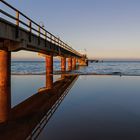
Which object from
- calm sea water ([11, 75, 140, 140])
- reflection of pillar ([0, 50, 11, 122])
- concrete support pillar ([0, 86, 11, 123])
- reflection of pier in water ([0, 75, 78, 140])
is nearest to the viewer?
calm sea water ([11, 75, 140, 140])

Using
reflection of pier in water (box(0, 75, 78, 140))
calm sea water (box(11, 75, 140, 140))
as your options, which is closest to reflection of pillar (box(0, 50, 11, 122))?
reflection of pier in water (box(0, 75, 78, 140))

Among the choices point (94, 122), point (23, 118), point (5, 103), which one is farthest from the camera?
point (5, 103)

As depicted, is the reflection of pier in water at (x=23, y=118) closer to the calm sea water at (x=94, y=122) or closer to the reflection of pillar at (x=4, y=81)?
the reflection of pillar at (x=4, y=81)

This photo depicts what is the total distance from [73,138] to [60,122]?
68.0 inches

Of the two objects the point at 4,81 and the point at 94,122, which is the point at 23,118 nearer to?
the point at 4,81

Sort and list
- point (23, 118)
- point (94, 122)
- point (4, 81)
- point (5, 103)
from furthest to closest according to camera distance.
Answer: point (4, 81), point (5, 103), point (23, 118), point (94, 122)

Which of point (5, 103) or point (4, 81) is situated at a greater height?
point (4, 81)

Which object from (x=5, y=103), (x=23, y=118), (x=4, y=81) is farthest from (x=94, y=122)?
(x=4, y=81)

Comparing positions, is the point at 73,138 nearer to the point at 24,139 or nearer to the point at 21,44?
the point at 24,139

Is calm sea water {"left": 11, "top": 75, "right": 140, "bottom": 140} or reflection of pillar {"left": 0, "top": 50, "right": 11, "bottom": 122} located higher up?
reflection of pillar {"left": 0, "top": 50, "right": 11, "bottom": 122}

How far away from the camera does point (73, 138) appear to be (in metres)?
6.46

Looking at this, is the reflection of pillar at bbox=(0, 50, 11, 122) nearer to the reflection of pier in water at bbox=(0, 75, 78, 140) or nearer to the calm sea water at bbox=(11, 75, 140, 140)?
the reflection of pier in water at bbox=(0, 75, 78, 140)

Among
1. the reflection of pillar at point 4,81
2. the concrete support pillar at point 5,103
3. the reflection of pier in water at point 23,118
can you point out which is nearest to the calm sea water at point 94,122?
the reflection of pier in water at point 23,118

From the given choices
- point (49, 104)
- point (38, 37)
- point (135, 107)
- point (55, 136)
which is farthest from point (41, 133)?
point (38, 37)
